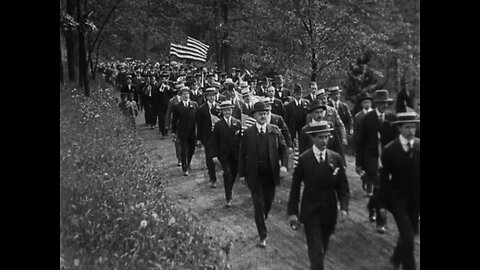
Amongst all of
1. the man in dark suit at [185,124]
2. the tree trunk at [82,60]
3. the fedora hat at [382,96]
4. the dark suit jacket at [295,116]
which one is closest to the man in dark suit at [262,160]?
the dark suit jacket at [295,116]

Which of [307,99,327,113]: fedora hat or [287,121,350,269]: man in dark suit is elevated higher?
[307,99,327,113]: fedora hat

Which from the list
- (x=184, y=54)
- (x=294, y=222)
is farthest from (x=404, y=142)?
(x=184, y=54)

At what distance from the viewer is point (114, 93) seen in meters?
7.78

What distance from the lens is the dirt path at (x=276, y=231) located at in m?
4.17

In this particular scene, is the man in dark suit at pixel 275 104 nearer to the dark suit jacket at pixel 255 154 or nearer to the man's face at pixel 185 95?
the dark suit jacket at pixel 255 154

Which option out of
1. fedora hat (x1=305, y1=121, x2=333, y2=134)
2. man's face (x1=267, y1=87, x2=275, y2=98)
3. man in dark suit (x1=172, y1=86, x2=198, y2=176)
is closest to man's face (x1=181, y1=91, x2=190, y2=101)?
man in dark suit (x1=172, y1=86, x2=198, y2=176)

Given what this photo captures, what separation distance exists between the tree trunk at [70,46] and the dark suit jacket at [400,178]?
4.25 m

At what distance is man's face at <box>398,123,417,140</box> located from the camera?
12.8ft

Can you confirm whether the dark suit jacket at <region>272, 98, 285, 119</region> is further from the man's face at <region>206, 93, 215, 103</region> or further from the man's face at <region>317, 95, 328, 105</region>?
the man's face at <region>317, 95, 328, 105</region>

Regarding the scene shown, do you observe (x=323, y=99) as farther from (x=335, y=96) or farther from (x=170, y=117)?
(x=170, y=117)

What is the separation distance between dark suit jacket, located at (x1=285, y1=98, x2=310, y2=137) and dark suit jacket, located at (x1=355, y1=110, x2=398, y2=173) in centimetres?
115
